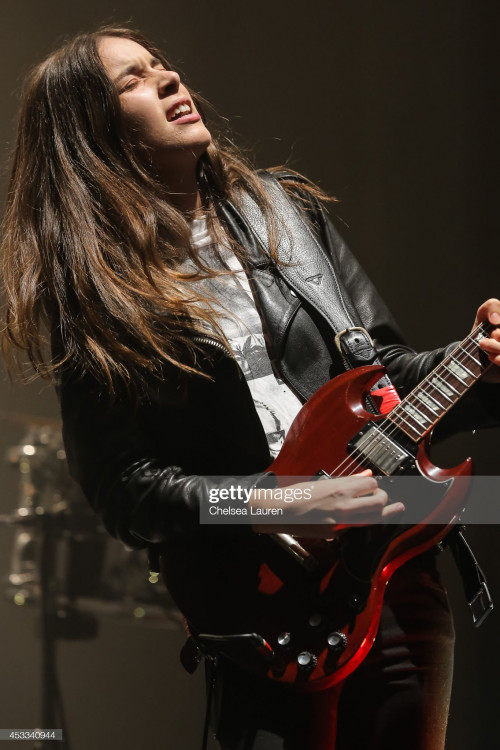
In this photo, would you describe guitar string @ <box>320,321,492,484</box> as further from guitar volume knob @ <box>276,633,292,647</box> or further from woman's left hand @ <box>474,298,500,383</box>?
guitar volume knob @ <box>276,633,292,647</box>

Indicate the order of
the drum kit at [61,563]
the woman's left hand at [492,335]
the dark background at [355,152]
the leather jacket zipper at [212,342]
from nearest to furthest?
the woman's left hand at [492,335], the leather jacket zipper at [212,342], the dark background at [355,152], the drum kit at [61,563]

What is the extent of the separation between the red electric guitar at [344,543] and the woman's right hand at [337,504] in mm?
19

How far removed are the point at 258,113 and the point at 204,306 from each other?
51cm

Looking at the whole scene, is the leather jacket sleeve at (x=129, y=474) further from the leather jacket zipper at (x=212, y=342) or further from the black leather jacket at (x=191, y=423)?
the leather jacket zipper at (x=212, y=342)

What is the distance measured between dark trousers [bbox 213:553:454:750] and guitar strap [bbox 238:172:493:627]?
0.05 meters

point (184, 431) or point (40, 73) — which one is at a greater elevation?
point (40, 73)

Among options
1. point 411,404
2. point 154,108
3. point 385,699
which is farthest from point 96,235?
point 385,699

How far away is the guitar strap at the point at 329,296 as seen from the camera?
1141 millimetres

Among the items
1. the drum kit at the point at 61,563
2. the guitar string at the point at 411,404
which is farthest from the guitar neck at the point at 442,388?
the drum kit at the point at 61,563

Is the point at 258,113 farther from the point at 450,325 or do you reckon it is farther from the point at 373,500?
the point at 373,500

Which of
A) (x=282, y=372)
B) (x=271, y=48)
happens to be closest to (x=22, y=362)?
(x=282, y=372)

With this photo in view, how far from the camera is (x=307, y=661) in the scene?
1.10 metres


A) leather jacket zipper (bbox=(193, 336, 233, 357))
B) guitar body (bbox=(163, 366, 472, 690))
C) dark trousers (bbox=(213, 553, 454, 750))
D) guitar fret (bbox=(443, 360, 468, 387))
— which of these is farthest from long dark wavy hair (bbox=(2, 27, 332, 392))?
dark trousers (bbox=(213, 553, 454, 750))

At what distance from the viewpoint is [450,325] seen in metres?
1.51
